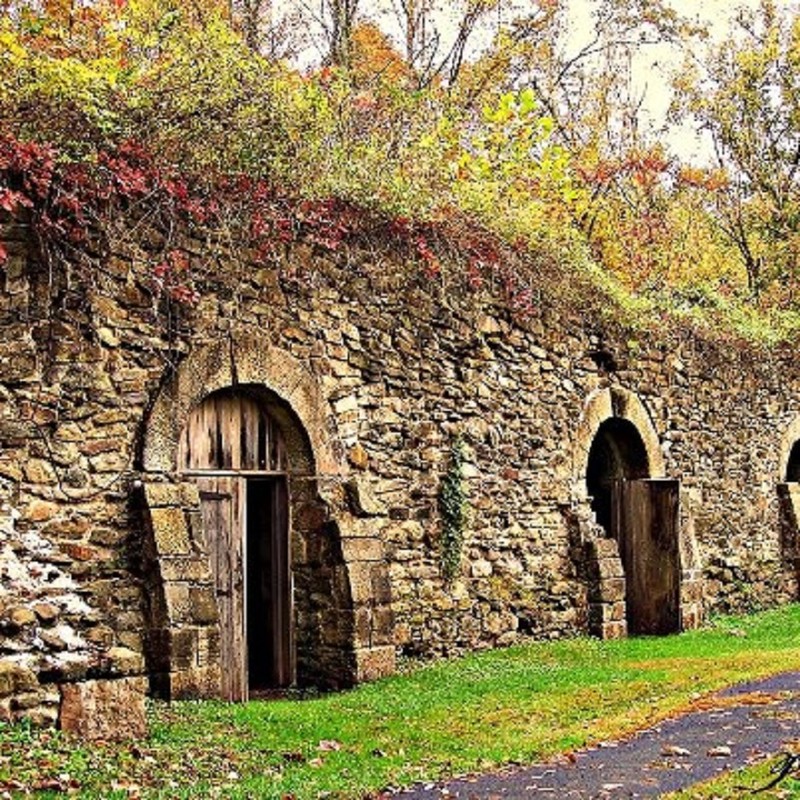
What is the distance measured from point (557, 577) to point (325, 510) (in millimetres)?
4166

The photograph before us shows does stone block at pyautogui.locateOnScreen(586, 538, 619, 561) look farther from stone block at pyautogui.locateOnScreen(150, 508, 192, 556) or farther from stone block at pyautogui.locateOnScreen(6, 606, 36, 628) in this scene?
stone block at pyautogui.locateOnScreen(6, 606, 36, 628)

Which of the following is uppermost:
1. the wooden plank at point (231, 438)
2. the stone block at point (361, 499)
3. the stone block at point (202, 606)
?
the wooden plank at point (231, 438)

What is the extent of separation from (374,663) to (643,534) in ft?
19.2

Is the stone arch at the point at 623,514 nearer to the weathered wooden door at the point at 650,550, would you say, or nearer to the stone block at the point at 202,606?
the weathered wooden door at the point at 650,550

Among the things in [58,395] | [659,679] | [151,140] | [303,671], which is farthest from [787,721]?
[151,140]

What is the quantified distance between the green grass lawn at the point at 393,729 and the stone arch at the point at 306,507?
18.8 inches

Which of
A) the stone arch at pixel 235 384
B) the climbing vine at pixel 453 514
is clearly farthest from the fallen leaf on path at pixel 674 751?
the climbing vine at pixel 453 514

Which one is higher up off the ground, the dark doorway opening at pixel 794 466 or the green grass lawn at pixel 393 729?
the dark doorway opening at pixel 794 466

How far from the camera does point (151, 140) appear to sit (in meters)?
9.22

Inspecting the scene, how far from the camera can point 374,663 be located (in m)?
10.4

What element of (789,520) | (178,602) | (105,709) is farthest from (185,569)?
(789,520)

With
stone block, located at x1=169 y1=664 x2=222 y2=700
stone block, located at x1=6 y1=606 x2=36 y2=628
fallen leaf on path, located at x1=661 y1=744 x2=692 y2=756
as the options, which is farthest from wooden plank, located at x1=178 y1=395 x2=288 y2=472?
fallen leaf on path, located at x1=661 y1=744 x2=692 y2=756

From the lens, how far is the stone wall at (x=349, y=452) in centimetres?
848

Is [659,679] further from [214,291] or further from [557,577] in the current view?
[214,291]
